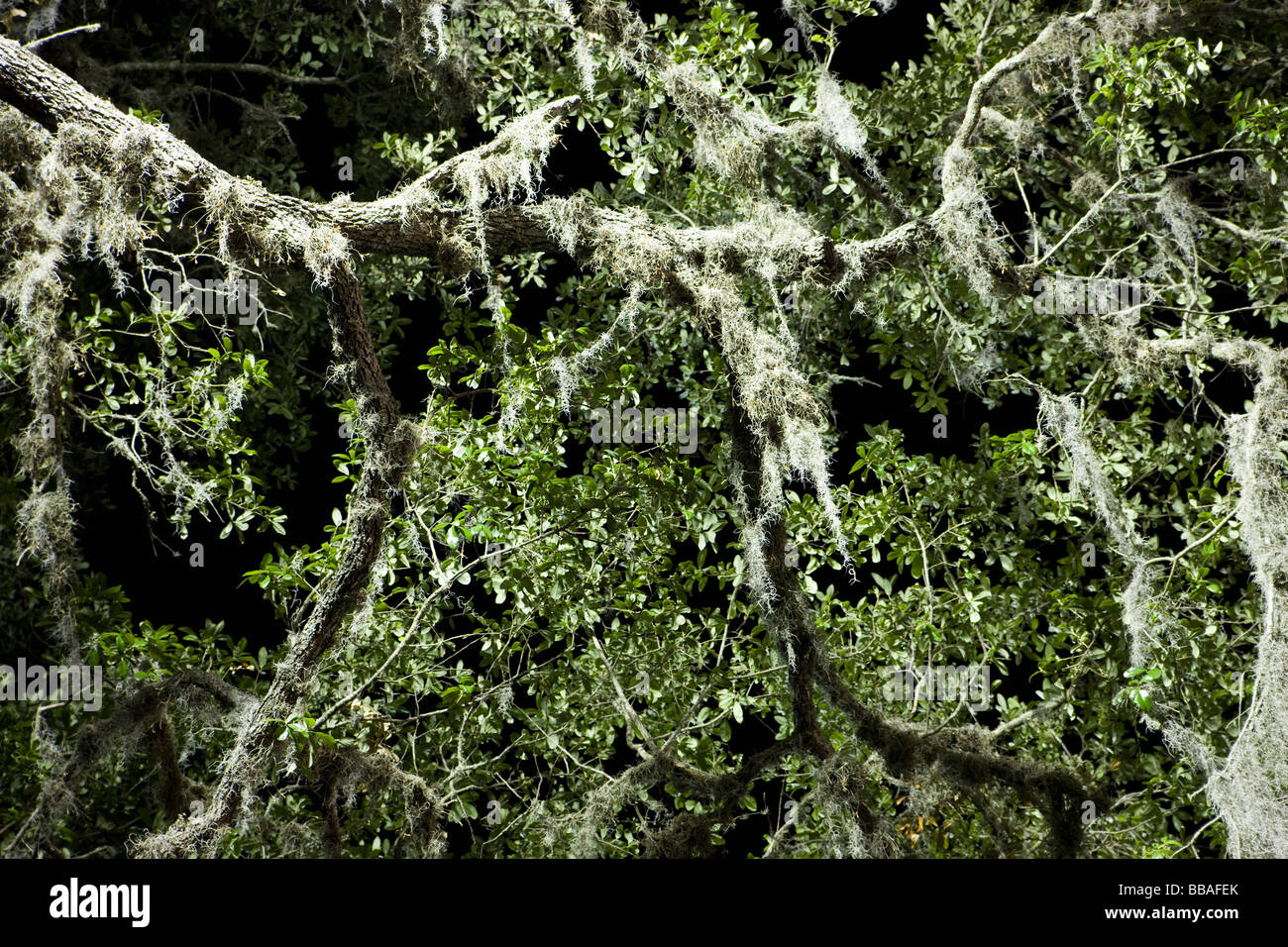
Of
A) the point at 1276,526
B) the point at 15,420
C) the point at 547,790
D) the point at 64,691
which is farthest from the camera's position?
the point at 547,790

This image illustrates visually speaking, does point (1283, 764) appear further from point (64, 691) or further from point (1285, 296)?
point (64, 691)

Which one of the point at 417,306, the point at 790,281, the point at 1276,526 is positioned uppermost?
the point at 417,306

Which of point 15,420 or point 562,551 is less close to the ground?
point 15,420

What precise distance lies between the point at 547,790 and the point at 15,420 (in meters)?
2.51

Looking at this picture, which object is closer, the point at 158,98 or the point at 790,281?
the point at 790,281

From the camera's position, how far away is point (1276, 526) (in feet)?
10.2

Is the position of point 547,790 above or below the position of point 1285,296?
below

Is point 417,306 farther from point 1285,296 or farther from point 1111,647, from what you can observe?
point 1285,296

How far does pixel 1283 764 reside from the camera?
9.53 ft

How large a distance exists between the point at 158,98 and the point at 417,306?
146 cm
